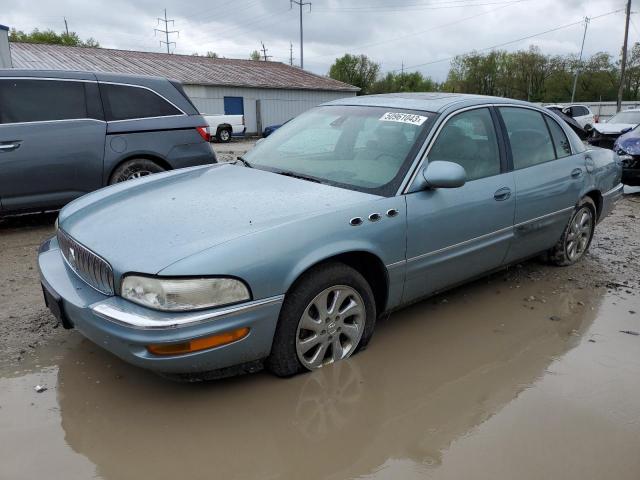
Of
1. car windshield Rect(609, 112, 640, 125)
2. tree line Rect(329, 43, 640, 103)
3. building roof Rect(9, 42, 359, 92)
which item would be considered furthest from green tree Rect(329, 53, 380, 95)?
car windshield Rect(609, 112, 640, 125)

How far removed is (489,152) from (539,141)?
0.78m

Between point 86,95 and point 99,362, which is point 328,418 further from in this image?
point 86,95

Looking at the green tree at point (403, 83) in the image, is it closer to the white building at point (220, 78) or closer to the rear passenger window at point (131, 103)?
the white building at point (220, 78)

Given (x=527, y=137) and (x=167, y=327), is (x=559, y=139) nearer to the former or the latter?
(x=527, y=137)

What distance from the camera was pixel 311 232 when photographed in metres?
2.79

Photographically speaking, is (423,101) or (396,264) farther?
(423,101)

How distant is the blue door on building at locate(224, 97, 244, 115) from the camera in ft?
93.7

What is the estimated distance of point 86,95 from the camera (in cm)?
590

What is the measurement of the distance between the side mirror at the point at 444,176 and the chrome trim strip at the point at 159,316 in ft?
4.64

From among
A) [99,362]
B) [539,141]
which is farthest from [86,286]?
[539,141]

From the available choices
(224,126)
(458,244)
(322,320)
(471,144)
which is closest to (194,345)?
(322,320)

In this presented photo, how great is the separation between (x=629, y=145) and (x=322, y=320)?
8.41m

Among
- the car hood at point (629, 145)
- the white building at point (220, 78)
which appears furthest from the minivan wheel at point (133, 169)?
the white building at point (220, 78)

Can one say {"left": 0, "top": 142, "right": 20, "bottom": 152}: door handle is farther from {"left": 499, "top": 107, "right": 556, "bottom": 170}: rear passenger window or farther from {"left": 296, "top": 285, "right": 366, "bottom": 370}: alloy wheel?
{"left": 499, "top": 107, "right": 556, "bottom": 170}: rear passenger window
